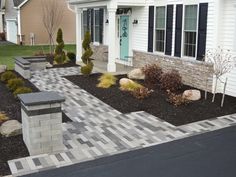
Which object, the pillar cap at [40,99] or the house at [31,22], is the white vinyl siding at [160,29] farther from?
the house at [31,22]

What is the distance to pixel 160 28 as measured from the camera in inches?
561

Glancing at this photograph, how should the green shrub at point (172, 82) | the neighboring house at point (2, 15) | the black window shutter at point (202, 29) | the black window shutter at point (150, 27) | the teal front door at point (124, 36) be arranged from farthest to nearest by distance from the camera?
the neighboring house at point (2, 15), the teal front door at point (124, 36), the black window shutter at point (150, 27), the green shrub at point (172, 82), the black window shutter at point (202, 29)

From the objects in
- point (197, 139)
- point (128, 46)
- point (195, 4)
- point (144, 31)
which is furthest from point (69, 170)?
point (128, 46)

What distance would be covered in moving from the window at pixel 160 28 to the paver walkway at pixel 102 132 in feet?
15.7

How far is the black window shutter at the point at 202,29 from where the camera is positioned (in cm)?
1147

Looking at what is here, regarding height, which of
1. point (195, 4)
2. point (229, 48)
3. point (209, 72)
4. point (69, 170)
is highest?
point (195, 4)

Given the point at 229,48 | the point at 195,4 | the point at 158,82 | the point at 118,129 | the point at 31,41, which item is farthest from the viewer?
the point at 31,41

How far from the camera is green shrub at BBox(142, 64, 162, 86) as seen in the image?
1293 centimetres

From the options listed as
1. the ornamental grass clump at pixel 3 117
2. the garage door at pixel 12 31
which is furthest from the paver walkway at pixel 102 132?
the garage door at pixel 12 31

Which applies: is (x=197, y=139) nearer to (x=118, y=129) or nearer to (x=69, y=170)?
(x=118, y=129)

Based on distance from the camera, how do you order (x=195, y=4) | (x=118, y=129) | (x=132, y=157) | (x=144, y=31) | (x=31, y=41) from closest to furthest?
1. (x=132, y=157)
2. (x=118, y=129)
3. (x=195, y=4)
4. (x=144, y=31)
5. (x=31, y=41)

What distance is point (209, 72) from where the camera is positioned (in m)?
11.5

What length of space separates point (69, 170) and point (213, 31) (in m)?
7.42

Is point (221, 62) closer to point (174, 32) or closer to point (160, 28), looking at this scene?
point (174, 32)
